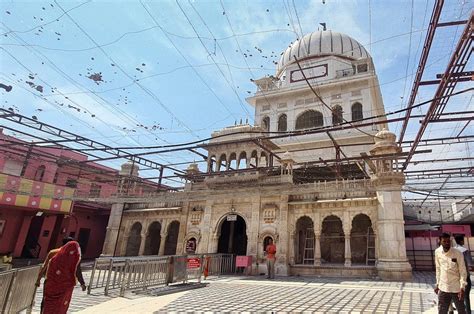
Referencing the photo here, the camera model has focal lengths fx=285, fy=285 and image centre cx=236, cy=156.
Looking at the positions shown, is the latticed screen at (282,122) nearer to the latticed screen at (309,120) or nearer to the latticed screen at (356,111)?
the latticed screen at (309,120)

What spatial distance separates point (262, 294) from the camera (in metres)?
9.28

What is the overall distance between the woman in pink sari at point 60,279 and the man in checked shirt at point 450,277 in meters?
6.83

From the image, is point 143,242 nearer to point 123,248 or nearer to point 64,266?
point 123,248

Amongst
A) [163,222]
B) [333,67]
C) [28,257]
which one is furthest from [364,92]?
[28,257]

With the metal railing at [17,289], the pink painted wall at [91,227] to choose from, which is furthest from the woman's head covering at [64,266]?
the pink painted wall at [91,227]

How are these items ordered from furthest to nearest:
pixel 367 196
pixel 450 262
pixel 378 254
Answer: pixel 367 196 → pixel 378 254 → pixel 450 262

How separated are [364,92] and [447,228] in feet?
43.4

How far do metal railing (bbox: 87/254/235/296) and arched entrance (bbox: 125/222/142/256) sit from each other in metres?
9.99

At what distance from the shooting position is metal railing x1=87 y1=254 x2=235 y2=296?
368 inches

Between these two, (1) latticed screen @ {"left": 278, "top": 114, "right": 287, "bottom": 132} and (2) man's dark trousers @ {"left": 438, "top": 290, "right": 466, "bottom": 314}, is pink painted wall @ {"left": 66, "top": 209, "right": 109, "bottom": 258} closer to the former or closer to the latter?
(1) latticed screen @ {"left": 278, "top": 114, "right": 287, "bottom": 132}

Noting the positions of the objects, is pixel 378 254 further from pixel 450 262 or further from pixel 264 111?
pixel 264 111

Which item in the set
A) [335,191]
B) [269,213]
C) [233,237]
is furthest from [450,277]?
[233,237]

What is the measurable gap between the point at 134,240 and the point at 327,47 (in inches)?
1081

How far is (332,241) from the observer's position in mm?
17812
